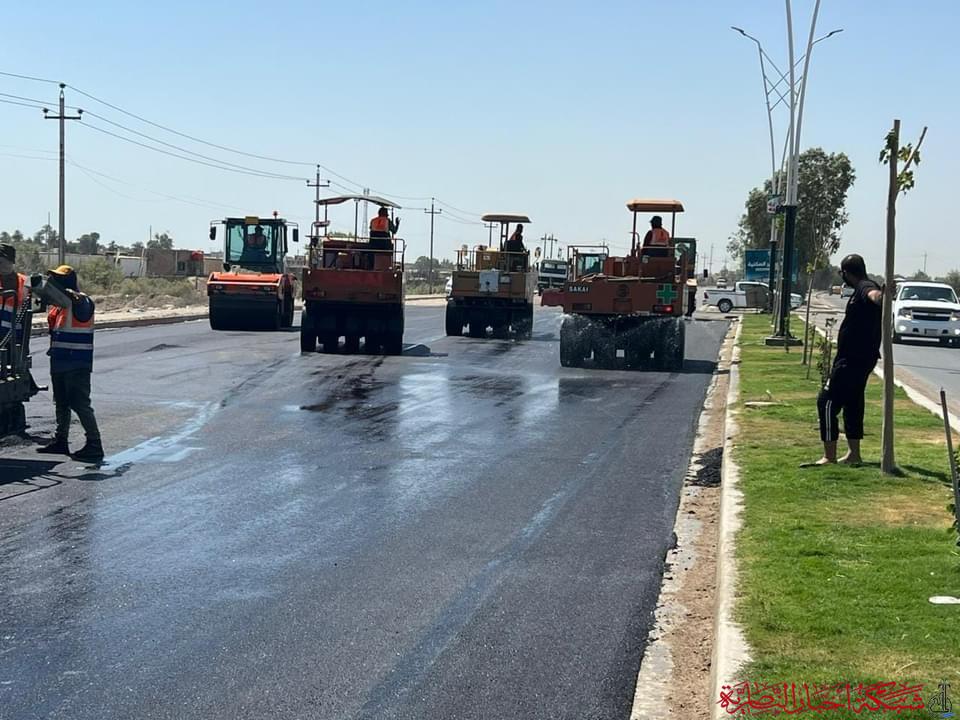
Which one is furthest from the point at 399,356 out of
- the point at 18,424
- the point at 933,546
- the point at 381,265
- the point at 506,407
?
the point at 933,546

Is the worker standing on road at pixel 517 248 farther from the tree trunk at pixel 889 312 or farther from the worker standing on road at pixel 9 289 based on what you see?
the tree trunk at pixel 889 312

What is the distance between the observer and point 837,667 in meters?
5.27

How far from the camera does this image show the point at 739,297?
63094 mm

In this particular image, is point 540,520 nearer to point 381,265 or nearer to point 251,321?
point 381,265

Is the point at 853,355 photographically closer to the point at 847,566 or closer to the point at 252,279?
the point at 847,566

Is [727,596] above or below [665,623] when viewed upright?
above

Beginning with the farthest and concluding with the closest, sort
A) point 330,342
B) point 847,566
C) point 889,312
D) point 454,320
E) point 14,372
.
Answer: point 454,320 < point 330,342 < point 14,372 < point 889,312 < point 847,566

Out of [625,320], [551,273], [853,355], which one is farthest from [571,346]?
[551,273]

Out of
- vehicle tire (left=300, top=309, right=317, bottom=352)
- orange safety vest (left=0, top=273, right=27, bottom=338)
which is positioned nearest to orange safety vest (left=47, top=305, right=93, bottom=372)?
orange safety vest (left=0, top=273, right=27, bottom=338)

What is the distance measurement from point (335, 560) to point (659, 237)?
704 inches

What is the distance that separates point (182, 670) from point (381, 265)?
20.9 m

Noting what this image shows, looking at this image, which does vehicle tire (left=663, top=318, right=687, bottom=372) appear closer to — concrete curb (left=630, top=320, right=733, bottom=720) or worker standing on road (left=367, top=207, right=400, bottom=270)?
worker standing on road (left=367, top=207, right=400, bottom=270)

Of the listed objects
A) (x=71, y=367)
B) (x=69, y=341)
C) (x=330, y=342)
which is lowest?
(x=330, y=342)

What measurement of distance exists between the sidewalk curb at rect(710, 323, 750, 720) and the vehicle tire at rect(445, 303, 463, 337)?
827 inches
